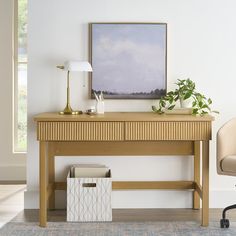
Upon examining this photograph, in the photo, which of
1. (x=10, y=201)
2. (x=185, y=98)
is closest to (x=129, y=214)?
(x=185, y=98)

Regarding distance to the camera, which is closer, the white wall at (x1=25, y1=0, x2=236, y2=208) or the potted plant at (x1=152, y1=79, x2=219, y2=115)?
the potted plant at (x1=152, y1=79, x2=219, y2=115)

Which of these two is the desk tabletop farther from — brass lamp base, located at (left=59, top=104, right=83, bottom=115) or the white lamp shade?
the white lamp shade

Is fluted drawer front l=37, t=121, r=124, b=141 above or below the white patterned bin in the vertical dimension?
above

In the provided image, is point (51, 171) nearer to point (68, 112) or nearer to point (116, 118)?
point (68, 112)

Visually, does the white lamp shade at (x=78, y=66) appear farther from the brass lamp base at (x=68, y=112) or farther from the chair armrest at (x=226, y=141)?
the chair armrest at (x=226, y=141)

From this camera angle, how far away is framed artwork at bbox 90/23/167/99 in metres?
4.25

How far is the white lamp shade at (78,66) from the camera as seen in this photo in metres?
3.98

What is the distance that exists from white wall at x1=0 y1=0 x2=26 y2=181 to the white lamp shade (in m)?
1.78

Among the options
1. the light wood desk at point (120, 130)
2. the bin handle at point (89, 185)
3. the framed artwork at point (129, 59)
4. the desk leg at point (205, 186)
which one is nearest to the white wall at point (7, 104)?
the framed artwork at point (129, 59)

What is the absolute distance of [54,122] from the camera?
376 cm

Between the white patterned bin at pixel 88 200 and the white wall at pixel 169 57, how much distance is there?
41 cm

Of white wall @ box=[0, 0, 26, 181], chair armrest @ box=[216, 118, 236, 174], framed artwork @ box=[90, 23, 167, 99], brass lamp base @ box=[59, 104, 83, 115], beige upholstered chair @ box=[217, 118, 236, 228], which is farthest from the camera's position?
white wall @ box=[0, 0, 26, 181]

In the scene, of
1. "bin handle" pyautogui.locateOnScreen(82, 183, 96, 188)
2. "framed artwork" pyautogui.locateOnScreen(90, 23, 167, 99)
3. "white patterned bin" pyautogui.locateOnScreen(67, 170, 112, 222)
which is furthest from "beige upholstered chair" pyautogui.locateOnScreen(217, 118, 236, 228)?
"bin handle" pyautogui.locateOnScreen(82, 183, 96, 188)

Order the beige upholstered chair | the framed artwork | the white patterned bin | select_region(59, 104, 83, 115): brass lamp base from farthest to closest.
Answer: the framed artwork, select_region(59, 104, 83, 115): brass lamp base, the white patterned bin, the beige upholstered chair
